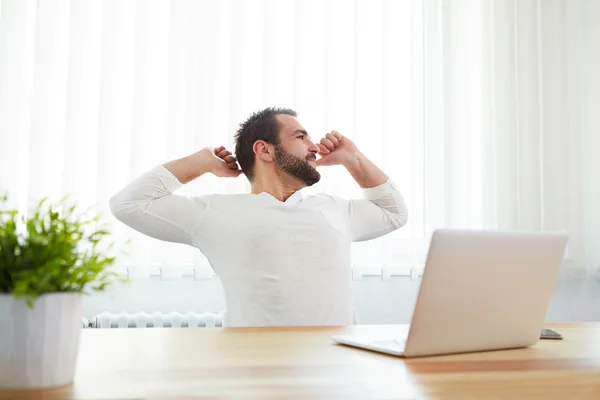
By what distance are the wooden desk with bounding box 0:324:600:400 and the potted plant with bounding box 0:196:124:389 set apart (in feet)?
0.11

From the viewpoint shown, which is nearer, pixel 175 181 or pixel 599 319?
pixel 175 181

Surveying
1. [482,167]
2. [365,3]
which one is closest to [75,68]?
[365,3]

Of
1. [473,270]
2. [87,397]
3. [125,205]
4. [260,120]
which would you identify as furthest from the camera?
[260,120]

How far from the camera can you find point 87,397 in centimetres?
77

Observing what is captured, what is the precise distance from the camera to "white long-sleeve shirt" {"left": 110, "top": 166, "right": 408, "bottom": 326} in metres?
2.16

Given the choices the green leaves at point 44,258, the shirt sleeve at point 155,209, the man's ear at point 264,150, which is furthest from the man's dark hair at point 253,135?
the green leaves at point 44,258

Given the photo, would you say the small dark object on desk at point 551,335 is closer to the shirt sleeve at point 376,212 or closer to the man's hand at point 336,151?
the shirt sleeve at point 376,212

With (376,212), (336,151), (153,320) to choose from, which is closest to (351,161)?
(336,151)

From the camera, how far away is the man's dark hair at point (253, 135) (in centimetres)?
249

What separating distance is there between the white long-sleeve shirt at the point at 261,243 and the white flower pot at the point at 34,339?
1.36 meters

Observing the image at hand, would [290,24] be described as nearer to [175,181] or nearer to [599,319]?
[175,181]

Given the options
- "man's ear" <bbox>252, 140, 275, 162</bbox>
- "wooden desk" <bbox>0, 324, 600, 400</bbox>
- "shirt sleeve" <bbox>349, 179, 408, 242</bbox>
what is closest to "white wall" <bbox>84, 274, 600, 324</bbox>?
"shirt sleeve" <bbox>349, 179, 408, 242</bbox>

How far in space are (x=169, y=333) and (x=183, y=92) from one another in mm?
1913

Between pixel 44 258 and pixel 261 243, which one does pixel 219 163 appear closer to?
pixel 261 243
